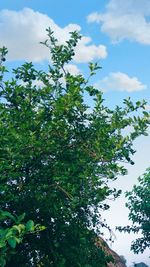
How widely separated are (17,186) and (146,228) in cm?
3018

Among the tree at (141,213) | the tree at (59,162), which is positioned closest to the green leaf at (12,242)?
the tree at (59,162)

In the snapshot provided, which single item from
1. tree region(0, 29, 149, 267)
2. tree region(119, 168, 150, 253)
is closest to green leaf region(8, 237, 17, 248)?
tree region(0, 29, 149, 267)

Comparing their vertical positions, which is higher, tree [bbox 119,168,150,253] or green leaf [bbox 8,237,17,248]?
tree [bbox 119,168,150,253]

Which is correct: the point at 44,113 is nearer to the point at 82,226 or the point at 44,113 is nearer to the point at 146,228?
the point at 82,226

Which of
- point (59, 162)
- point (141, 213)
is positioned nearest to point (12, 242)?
point (59, 162)

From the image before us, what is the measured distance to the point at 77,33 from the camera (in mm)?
13961

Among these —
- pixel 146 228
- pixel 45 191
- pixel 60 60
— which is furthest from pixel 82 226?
pixel 146 228

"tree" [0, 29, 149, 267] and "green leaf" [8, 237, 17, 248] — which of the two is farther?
"tree" [0, 29, 149, 267]

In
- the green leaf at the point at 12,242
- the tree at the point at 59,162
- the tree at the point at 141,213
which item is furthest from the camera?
the tree at the point at 141,213

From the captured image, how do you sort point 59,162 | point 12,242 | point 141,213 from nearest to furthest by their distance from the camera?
point 12,242
point 59,162
point 141,213

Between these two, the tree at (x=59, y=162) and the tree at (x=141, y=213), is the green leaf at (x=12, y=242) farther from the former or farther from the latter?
the tree at (x=141, y=213)

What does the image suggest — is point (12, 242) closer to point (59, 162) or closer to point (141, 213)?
point (59, 162)

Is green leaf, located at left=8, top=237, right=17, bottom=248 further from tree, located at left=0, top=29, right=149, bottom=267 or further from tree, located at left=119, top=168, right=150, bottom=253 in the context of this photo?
tree, located at left=119, top=168, right=150, bottom=253

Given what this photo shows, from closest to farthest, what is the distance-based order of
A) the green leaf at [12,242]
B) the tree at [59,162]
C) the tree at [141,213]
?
the green leaf at [12,242]
the tree at [59,162]
the tree at [141,213]
